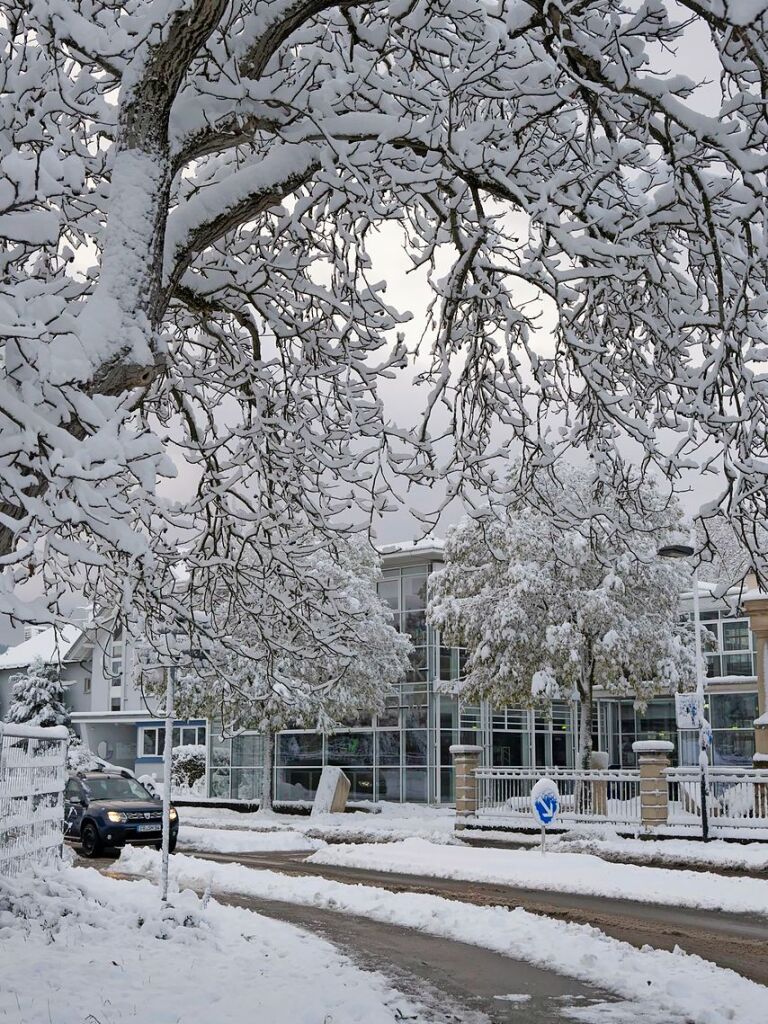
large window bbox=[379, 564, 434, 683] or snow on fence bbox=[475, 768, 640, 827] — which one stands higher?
large window bbox=[379, 564, 434, 683]

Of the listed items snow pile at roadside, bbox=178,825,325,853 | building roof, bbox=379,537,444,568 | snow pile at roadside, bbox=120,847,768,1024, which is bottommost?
snow pile at roadside, bbox=178,825,325,853

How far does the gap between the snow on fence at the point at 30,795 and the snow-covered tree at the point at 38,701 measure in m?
41.1

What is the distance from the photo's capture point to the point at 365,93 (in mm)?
7051

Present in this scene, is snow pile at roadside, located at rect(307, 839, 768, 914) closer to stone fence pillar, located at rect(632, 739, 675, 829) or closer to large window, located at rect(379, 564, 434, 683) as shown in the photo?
stone fence pillar, located at rect(632, 739, 675, 829)

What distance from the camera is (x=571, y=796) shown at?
2889 cm

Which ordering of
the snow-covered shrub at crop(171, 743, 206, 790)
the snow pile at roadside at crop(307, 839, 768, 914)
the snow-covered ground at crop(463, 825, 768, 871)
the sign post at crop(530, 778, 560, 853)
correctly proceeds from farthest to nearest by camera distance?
1. the snow-covered shrub at crop(171, 743, 206, 790)
2. the snow-covered ground at crop(463, 825, 768, 871)
3. the sign post at crop(530, 778, 560, 853)
4. the snow pile at roadside at crop(307, 839, 768, 914)

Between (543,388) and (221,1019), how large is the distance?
4.82 m

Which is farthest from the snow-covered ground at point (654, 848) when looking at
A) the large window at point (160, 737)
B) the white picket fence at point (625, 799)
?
the large window at point (160, 737)

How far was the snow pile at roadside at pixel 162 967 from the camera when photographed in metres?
6.91

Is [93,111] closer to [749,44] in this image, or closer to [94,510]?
[94,510]

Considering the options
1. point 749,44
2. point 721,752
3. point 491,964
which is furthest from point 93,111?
point 721,752

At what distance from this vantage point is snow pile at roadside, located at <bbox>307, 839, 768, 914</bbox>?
14.9 m

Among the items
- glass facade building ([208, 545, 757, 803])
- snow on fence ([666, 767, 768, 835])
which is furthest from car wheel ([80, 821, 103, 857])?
glass facade building ([208, 545, 757, 803])

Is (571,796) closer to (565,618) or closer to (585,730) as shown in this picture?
(585,730)
